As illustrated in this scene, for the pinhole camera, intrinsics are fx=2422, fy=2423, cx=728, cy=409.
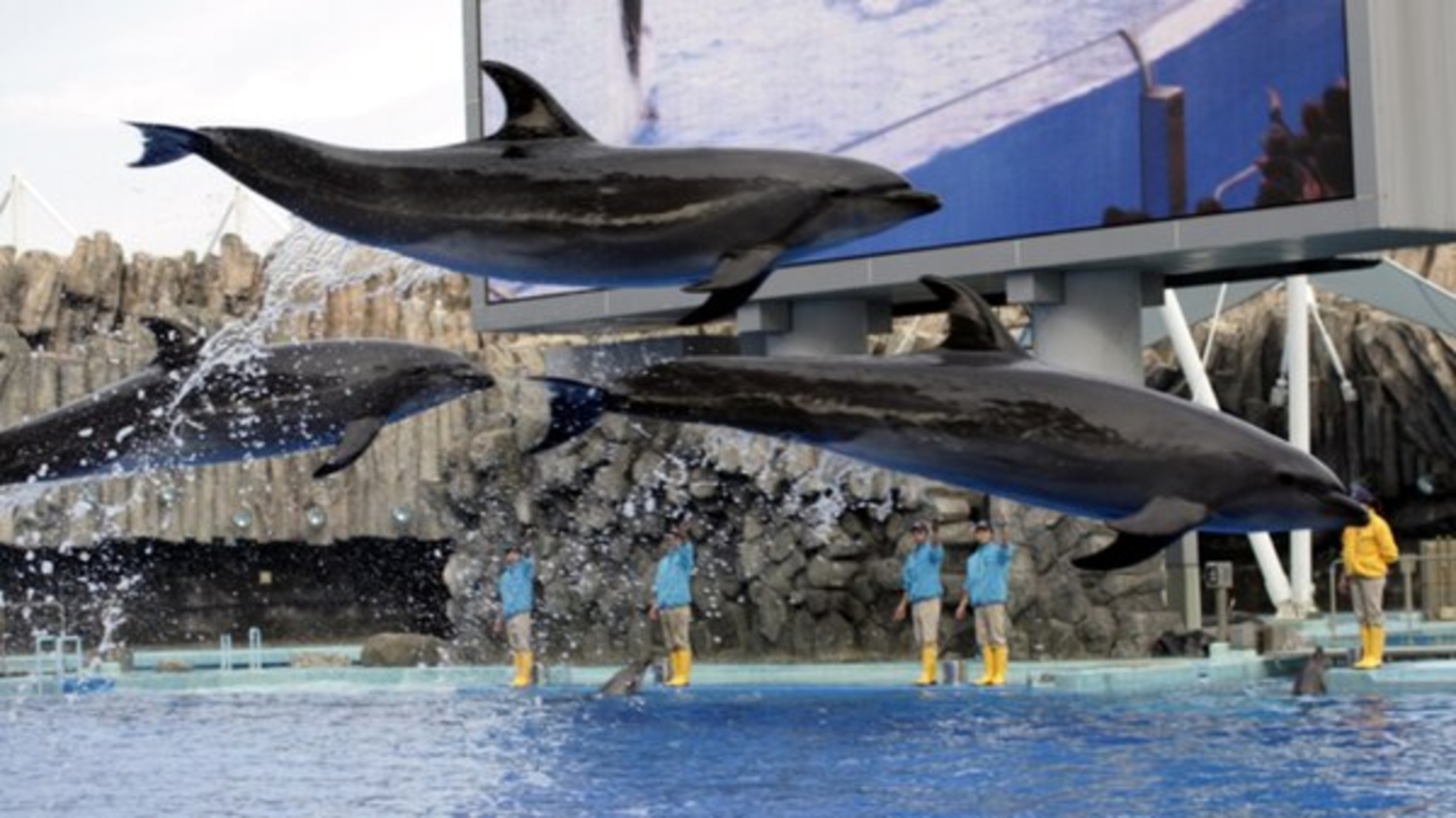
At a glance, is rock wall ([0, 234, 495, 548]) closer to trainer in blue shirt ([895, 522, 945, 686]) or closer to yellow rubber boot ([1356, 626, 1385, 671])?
trainer in blue shirt ([895, 522, 945, 686])

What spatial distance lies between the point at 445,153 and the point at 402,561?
3456 centimetres

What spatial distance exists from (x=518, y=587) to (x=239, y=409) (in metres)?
16.4

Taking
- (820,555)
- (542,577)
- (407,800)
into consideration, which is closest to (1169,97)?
(820,555)

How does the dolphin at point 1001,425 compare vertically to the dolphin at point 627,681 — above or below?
above

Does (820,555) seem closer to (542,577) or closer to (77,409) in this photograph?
(542,577)

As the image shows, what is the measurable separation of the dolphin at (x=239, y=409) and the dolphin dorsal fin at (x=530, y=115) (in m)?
0.59

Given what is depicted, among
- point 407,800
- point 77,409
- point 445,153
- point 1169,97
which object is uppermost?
point 1169,97

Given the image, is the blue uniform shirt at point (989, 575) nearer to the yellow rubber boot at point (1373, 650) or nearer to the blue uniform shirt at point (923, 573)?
the blue uniform shirt at point (923, 573)

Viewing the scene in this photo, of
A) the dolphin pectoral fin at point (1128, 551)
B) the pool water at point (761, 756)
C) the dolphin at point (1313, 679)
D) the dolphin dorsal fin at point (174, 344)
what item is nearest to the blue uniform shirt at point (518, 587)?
the pool water at point (761, 756)

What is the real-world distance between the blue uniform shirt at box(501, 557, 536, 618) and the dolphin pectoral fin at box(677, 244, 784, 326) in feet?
55.7

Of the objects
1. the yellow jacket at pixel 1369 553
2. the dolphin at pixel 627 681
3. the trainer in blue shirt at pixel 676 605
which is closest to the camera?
the yellow jacket at pixel 1369 553

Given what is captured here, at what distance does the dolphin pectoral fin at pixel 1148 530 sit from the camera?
5.01 m

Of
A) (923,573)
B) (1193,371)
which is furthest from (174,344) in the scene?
(1193,371)

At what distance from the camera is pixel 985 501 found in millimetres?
22656
